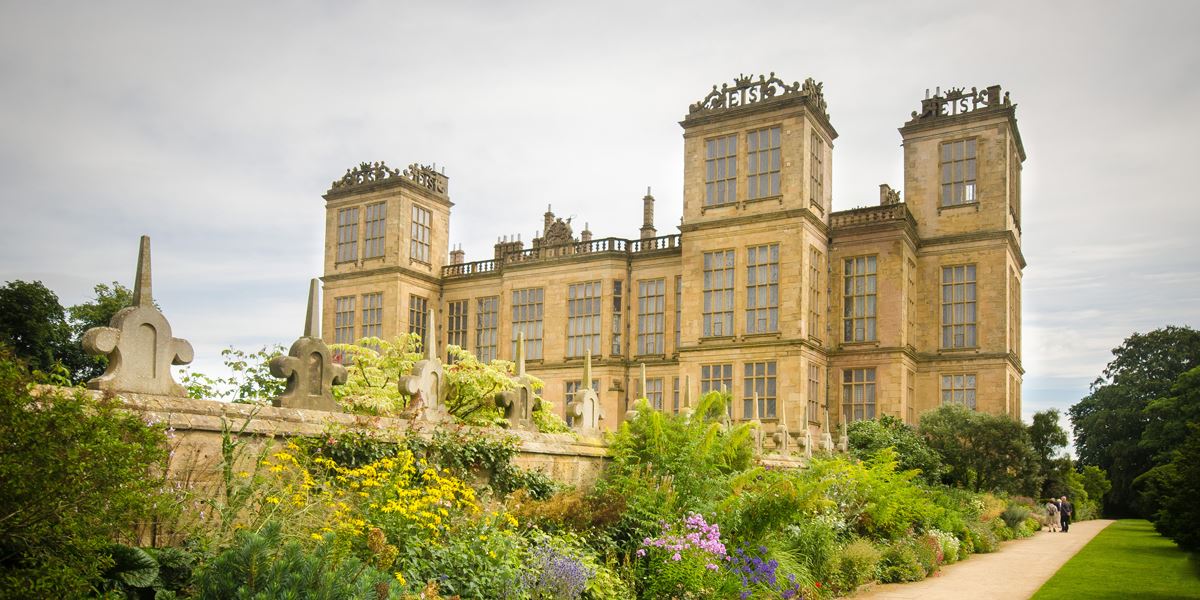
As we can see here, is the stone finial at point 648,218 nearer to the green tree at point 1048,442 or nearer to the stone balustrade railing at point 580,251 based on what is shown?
the stone balustrade railing at point 580,251

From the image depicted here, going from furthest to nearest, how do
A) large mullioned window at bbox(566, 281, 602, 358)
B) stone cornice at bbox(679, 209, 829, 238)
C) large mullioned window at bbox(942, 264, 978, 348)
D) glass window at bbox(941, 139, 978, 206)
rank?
1. large mullioned window at bbox(566, 281, 602, 358)
2. glass window at bbox(941, 139, 978, 206)
3. large mullioned window at bbox(942, 264, 978, 348)
4. stone cornice at bbox(679, 209, 829, 238)

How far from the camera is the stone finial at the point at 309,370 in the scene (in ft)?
32.4

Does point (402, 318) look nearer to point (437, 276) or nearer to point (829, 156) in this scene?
point (437, 276)

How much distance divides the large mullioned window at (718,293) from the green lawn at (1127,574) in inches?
505

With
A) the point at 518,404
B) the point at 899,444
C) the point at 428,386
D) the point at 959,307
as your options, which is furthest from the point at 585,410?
the point at 959,307

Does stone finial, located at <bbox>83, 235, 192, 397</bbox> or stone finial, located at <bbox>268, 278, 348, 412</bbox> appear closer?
stone finial, located at <bbox>83, 235, 192, 397</bbox>

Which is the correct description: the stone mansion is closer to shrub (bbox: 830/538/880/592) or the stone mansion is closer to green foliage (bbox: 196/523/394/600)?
shrub (bbox: 830/538/880/592)

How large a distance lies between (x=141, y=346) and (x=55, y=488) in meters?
3.02

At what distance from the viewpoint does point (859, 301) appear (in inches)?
1346

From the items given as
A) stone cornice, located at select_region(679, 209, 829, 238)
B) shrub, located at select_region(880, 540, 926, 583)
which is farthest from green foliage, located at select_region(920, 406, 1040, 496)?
shrub, located at select_region(880, 540, 926, 583)

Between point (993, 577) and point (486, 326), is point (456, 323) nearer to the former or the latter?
point (486, 326)

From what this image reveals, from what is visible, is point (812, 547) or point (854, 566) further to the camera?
point (854, 566)

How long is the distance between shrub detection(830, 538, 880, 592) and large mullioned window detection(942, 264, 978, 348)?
20.9 metres

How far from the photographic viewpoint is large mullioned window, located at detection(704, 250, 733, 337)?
3322 centimetres
